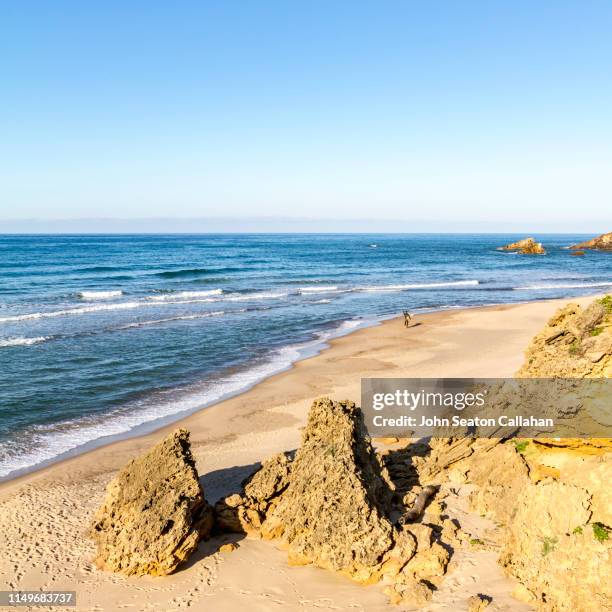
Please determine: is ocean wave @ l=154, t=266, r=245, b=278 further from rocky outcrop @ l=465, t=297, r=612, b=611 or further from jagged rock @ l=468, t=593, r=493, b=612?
jagged rock @ l=468, t=593, r=493, b=612

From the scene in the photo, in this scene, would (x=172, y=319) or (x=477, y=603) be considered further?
(x=172, y=319)

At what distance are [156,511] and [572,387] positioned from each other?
8.28m

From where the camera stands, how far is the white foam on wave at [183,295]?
43000 mm

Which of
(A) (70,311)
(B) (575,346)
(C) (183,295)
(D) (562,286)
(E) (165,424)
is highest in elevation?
(B) (575,346)

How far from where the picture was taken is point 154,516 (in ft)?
29.6

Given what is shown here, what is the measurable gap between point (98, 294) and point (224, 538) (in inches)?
1482

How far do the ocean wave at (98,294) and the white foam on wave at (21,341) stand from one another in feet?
48.5

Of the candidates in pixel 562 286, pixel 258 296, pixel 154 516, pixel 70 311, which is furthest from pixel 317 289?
pixel 154 516

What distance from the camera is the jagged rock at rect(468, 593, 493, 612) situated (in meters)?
7.57

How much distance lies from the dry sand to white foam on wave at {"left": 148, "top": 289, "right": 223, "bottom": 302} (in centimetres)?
2345

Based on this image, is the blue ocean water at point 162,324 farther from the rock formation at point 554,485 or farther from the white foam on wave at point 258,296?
the rock formation at point 554,485

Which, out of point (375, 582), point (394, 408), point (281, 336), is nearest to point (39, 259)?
point (281, 336)

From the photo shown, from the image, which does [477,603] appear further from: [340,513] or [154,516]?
[154,516]

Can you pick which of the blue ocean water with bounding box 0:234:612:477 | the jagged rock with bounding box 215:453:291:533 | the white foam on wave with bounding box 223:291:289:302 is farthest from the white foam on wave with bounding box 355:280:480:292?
the jagged rock with bounding box 215:453:291:533
